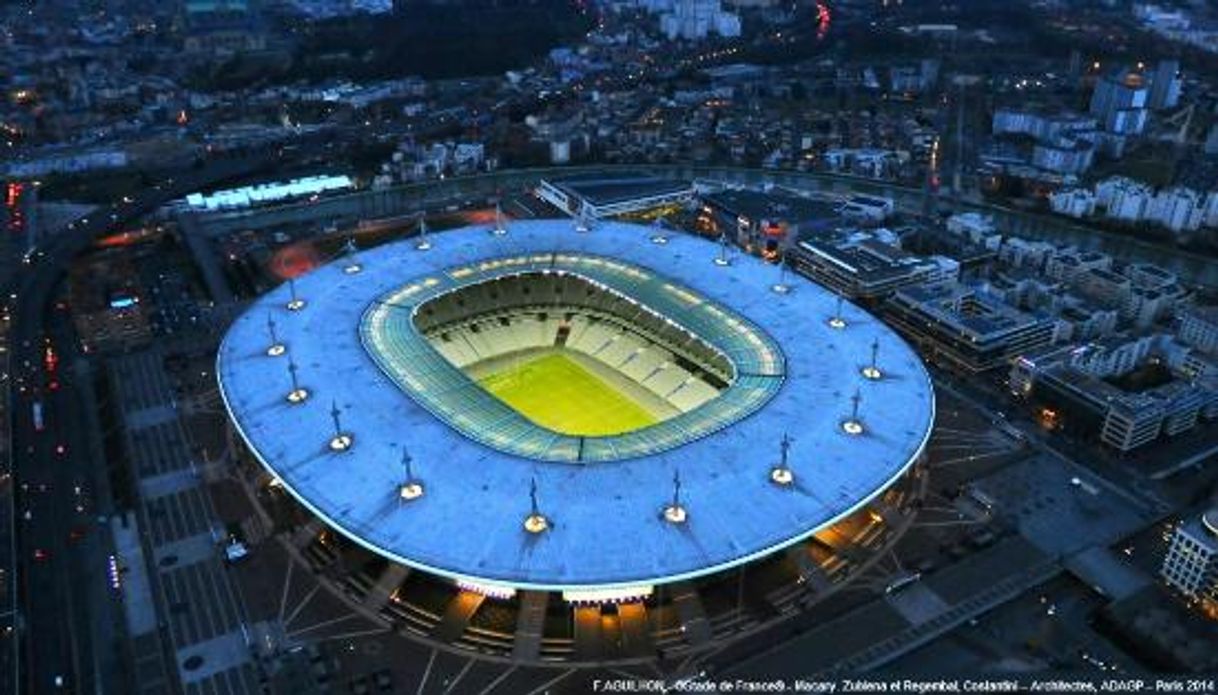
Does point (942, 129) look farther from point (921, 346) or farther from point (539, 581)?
point (539, 581)

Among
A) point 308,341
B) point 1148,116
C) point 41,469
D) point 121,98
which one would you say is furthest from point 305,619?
point 1148,116

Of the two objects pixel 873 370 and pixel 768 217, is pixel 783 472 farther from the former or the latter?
pixel 768 217

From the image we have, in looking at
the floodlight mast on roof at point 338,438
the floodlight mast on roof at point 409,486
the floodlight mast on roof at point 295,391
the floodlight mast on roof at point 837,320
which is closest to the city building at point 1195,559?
the floodlight mast on roof at point 837,320

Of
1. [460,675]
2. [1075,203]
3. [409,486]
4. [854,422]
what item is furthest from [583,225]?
[1075,203]

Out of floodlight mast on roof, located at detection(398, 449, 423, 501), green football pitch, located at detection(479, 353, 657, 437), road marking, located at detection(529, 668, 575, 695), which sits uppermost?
floodlight mast on roof, located at detection(398, 449, 423, 501)

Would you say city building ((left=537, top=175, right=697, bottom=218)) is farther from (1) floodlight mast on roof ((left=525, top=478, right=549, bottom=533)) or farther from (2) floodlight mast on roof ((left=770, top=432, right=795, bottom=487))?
(1) floodlight mast on roof ((left=525, top=478, right=549, bottom=533))

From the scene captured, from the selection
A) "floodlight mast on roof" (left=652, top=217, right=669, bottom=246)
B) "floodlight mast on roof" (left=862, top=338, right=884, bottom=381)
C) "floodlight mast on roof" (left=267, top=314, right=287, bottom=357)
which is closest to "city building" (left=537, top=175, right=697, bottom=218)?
"floodlight mast on roof" (left=652, top=217, right=669, bottom=246)
